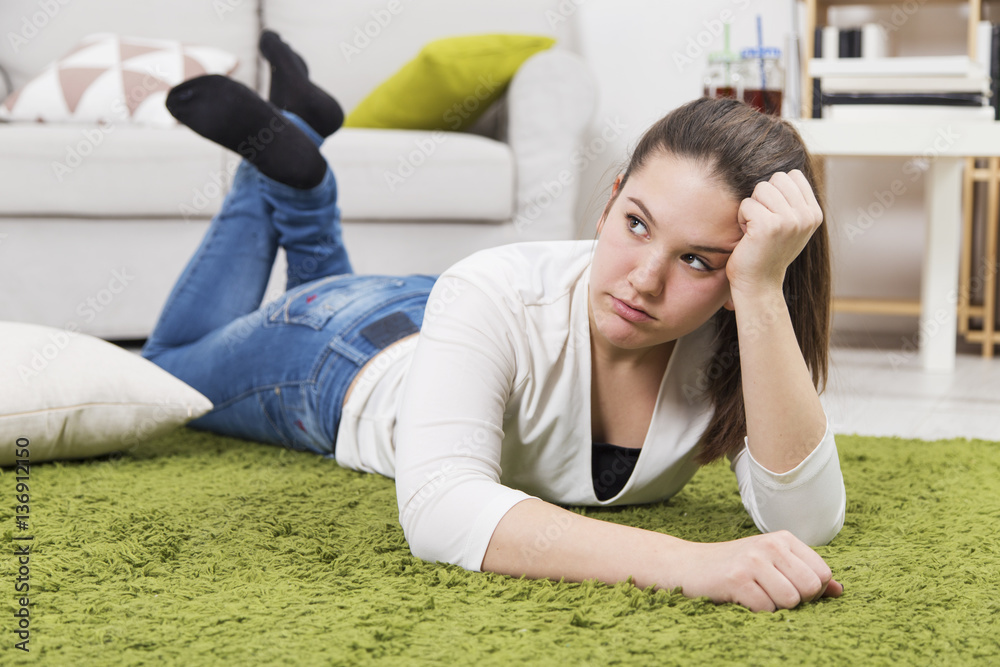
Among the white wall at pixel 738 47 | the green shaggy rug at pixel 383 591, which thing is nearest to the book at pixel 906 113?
the white wall at pixel 738 47

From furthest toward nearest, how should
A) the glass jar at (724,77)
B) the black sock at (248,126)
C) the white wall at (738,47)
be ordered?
the white wall at (738,47) < the glass jar at (724,77) < the black sock at (248,126)

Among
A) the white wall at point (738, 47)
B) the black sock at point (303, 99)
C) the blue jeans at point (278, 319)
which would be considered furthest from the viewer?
the white wall at point (738, 47)

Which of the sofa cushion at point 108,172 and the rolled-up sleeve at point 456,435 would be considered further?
the sofa cushion at point 108,172

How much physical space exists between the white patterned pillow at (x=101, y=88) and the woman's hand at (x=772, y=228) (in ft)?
6.20

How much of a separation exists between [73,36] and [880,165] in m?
2.35

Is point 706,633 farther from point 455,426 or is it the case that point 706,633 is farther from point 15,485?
point 15,485

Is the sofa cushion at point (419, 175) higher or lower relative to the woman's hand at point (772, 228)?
lower

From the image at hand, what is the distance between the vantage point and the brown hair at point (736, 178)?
0.81 metres

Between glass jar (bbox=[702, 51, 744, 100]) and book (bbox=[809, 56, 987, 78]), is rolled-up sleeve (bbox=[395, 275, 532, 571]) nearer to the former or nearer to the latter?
→ glass jar (bbox=[702, 51, 744, 100])

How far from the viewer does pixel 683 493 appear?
118cm

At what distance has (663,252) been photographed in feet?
2.61

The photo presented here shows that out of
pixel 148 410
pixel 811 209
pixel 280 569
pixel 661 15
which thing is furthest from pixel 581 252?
pixel 661 15

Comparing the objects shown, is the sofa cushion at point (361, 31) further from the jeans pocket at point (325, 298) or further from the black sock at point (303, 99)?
the jeans pocket at point (325, 298)

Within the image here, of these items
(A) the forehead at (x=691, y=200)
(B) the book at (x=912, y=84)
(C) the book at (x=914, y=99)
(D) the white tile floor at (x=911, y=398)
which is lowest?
(D) the white tile floor at (x=911, y=398)
